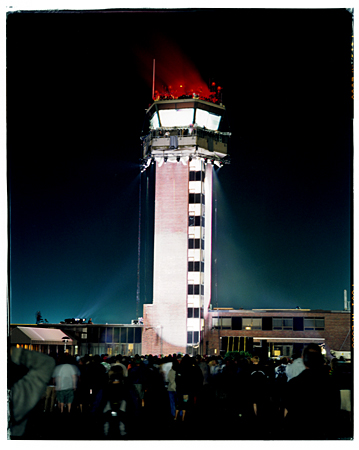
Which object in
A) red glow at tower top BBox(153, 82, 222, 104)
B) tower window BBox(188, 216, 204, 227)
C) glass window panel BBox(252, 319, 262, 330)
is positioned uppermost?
red glow at tower top BBox(153, 82, 222, 104)

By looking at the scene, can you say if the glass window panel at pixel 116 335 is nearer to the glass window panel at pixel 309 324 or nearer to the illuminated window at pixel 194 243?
the illuminated window at pixel 194 243

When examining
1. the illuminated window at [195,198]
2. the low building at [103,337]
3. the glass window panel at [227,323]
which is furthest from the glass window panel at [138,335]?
the illuminated window at [195,198]

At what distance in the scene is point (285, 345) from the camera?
57.2 meters

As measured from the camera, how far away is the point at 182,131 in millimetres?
57500

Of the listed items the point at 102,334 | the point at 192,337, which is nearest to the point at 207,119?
the point at 192,337

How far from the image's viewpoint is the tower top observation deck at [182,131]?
187ft

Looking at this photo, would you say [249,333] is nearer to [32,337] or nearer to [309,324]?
[309,324]

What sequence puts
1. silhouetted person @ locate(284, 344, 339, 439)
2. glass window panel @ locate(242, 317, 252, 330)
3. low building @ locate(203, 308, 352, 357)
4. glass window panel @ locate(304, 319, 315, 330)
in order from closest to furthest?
silhouetted person @ locate(284, 344, 339, 439) < low building @ locate(203, 308, 352, 357) < glass window panel @ locate(304, 319, 315, 330) < glass window panel @ locate(242, 317, 252, 330)

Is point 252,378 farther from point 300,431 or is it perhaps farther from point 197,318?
point 197,318

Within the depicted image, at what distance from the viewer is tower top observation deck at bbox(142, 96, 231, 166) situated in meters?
57.1

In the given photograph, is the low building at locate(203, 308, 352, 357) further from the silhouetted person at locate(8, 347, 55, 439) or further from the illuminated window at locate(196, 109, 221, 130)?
the silhouetted person at locate(8, 347, 55, 439)

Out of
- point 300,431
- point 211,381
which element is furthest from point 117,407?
point 211,381

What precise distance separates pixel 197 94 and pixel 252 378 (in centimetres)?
4490

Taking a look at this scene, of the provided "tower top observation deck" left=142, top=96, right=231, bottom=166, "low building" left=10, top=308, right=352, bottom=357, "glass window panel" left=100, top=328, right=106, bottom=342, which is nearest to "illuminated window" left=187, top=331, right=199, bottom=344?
"low building" left=10, top=308, right=352, bottom=357
